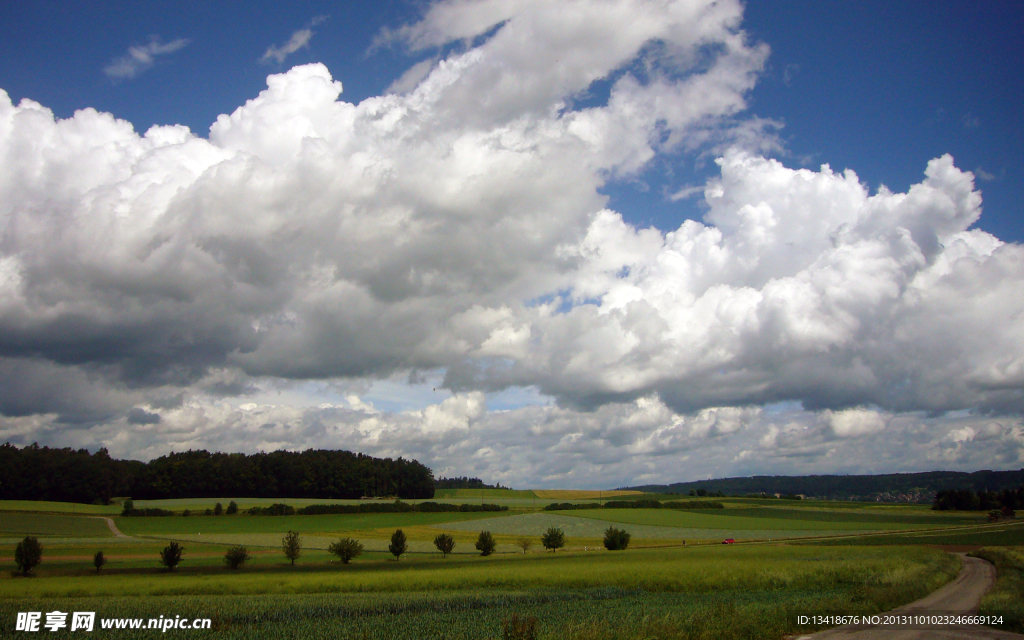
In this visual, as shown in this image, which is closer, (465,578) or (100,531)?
(465,578)

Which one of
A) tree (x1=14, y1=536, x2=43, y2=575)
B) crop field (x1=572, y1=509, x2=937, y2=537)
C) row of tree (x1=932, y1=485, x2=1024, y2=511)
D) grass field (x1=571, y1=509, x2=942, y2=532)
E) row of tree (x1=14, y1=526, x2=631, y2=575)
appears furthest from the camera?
row of tree (x1=932, y1=485, x2=1024, y2=511)

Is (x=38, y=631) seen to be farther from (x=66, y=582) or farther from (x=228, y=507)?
(x=228, y=507)

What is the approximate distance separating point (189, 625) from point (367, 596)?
42.0 feet

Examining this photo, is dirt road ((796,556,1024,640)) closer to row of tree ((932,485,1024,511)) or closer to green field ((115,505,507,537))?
green field ((115,505,507,537))

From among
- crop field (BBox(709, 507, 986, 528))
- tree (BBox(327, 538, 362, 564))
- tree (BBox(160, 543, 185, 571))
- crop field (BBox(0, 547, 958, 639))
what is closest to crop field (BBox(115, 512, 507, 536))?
tree (BBox(327, 538, 362, 564))

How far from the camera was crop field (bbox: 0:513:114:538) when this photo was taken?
9075cm

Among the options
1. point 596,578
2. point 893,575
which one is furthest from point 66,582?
point 893,575

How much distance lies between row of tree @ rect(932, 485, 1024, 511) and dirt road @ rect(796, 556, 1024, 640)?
433 feet

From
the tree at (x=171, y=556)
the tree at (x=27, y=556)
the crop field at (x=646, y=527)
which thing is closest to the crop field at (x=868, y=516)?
the crop field at (x=646, y=527)

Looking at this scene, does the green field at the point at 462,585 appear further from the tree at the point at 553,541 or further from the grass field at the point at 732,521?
the grass field at the point at 732,521

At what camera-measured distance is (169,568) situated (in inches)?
2361

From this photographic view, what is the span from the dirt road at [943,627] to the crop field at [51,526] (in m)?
106

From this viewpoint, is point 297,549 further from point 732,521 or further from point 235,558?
point 732,521

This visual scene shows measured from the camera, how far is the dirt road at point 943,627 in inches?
776
